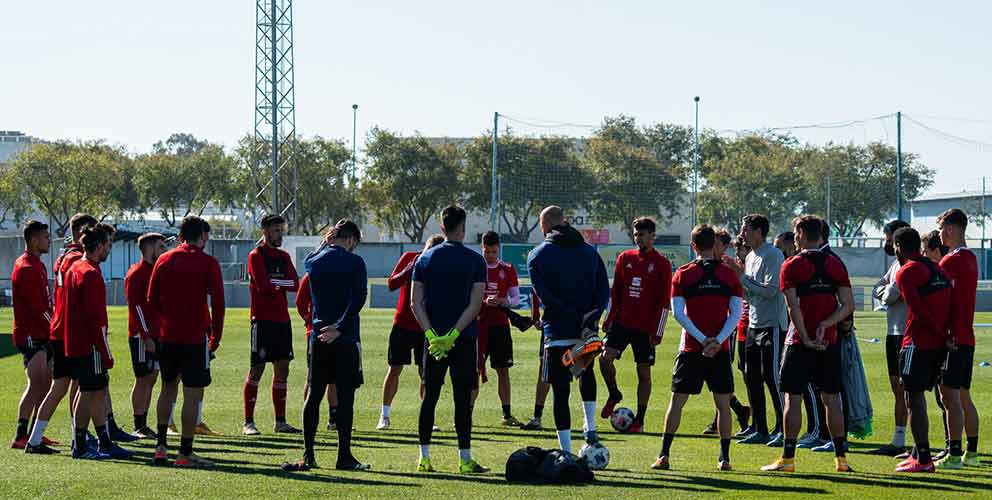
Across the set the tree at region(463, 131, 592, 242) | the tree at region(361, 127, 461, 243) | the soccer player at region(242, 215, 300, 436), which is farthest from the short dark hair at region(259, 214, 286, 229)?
the tree at region(361, 127, 461, 243)

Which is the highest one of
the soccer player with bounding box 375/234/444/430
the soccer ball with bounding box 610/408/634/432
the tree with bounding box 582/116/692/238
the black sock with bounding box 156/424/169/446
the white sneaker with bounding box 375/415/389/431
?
the tree with bounding box 582/116/692/238

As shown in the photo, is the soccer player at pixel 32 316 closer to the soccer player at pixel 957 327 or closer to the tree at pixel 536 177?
the soccer player at pixel 957 327

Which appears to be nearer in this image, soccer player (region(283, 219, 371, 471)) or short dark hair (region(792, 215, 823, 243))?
short dark hair (region(792, 215, 823, 243))

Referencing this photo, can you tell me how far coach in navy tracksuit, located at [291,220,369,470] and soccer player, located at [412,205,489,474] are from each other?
1.70 ft

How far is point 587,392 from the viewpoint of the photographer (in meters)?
10.8

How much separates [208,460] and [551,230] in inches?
133

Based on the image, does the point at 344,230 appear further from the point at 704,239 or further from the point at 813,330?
the point at 813,330

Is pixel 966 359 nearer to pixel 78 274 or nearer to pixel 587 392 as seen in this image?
pixel 587 392

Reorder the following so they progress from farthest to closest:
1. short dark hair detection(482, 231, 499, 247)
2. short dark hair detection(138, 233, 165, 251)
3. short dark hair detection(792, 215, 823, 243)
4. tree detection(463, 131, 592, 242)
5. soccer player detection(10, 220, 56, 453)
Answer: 1. tree detection(463, 131, 592, 242)
2. short dark hair detection(482, 231, 499, 247)
3. short dark hair detection(138, 233, 165, 251)
4. soccer player detection(10, 220, 56, 453)
5. short dark hair detection(792, 215, 823, 243)

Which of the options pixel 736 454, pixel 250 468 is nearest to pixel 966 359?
pixel 736 454

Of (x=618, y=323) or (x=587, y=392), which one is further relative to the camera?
(x=618, y=323)

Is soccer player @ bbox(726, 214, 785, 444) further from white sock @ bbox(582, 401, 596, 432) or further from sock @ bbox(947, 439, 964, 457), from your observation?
white sock @ bbox(582, 401, 596, 432)

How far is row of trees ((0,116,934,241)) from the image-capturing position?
6600cm

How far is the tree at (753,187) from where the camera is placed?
7444 centimetres
